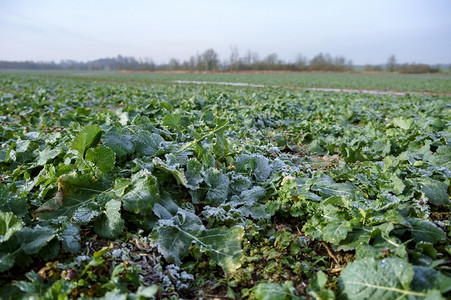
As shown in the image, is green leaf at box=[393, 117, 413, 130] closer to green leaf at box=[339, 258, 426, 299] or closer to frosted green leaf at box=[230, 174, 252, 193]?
frosted green leaf at box=[230, 174, 252, 193]

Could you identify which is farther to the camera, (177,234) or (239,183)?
(239,183)

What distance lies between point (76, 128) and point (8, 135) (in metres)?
2.06

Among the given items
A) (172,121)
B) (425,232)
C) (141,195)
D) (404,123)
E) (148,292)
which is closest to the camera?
(148,292)

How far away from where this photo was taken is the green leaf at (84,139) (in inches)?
109

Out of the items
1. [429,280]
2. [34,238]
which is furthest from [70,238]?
[429,280]

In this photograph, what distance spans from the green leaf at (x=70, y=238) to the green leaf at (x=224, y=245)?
0.83 m

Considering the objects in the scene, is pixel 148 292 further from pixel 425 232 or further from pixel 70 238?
pixel 425 232

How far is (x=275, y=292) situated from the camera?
173cm

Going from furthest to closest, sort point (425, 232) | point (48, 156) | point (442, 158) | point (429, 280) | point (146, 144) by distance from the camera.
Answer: point (442, 158) → point (146, 144) → point (48, 156) → point (425, 232) → point (429, 280)

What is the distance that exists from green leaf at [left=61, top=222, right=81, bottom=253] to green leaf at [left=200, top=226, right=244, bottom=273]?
834mm

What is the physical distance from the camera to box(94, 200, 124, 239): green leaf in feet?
7.18

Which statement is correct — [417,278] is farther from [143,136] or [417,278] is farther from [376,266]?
[143,136]

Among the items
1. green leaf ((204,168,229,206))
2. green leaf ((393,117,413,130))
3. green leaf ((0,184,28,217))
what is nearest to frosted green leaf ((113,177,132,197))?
green leaf ((0,184,28,217))

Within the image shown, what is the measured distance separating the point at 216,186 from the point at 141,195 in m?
0.83
